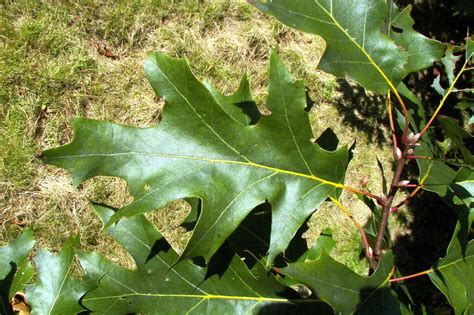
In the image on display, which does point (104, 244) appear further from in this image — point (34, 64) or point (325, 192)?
point (325, 192)

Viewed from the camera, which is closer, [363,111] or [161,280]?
[161,280]

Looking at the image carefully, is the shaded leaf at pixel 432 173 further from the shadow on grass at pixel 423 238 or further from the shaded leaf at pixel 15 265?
the shadow on grass at pixel 423 238

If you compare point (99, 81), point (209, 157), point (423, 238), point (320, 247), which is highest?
point (209, 157)

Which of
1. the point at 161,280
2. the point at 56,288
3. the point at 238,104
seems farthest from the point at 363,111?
the point at 56,288

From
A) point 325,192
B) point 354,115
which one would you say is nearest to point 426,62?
point 325,192

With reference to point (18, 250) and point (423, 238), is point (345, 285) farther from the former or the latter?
point (423, 238)

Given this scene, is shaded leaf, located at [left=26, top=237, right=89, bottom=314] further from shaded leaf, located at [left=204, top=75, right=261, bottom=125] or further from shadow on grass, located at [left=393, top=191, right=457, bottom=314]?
shadow on grass, located at [left=393, top=191, right=457, bottom=314]

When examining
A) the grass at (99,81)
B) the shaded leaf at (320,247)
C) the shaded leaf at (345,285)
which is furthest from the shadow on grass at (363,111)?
the shaded leaf at (345,285)

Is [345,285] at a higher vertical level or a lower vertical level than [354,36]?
lower
